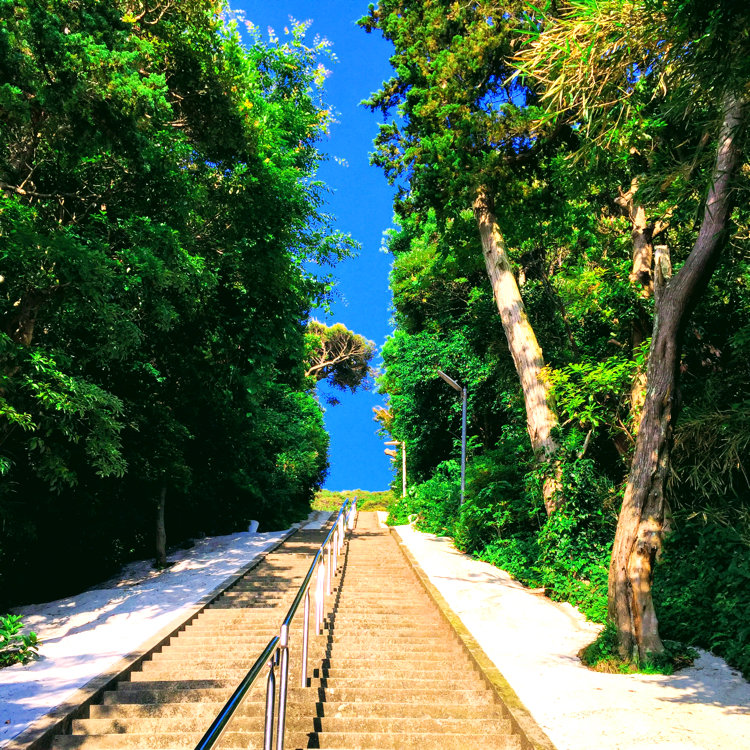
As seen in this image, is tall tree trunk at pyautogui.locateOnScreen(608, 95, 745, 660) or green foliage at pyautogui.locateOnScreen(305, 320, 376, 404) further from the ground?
green foliage at pyautogui.locateOnScreen(305, 320, 376, 404)

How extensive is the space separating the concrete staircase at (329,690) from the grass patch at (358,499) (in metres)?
37.0

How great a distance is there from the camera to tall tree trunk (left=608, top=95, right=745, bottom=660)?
5.99 meters

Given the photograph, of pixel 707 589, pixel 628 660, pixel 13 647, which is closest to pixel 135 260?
pixel 13 647

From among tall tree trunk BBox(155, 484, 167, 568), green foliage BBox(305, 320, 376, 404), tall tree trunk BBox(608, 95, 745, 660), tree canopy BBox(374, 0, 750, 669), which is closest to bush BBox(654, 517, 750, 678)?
tree canopy BBox(374, 0, 750, 669)

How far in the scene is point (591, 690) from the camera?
5.09m

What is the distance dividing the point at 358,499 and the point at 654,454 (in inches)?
1673

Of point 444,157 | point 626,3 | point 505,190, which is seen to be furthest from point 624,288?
point 626,3

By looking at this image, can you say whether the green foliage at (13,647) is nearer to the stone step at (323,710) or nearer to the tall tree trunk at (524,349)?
the stone step at (323,710)

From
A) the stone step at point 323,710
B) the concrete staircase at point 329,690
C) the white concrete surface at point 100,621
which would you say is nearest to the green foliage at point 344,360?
the white concrete surface at point 100,621

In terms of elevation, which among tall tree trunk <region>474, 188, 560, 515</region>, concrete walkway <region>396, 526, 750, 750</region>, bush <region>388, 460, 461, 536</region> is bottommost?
concrete walkway <region>396, 526, 750, 750</region>

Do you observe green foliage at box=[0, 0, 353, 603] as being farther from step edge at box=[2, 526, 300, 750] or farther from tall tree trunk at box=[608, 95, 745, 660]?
tall tree trunk at box=[608, 95, 745, 660]

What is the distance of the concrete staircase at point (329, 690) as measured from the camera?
4.00 m

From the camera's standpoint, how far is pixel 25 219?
6.71 metres

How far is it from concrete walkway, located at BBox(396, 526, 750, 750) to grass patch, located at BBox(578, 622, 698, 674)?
0.11 m
